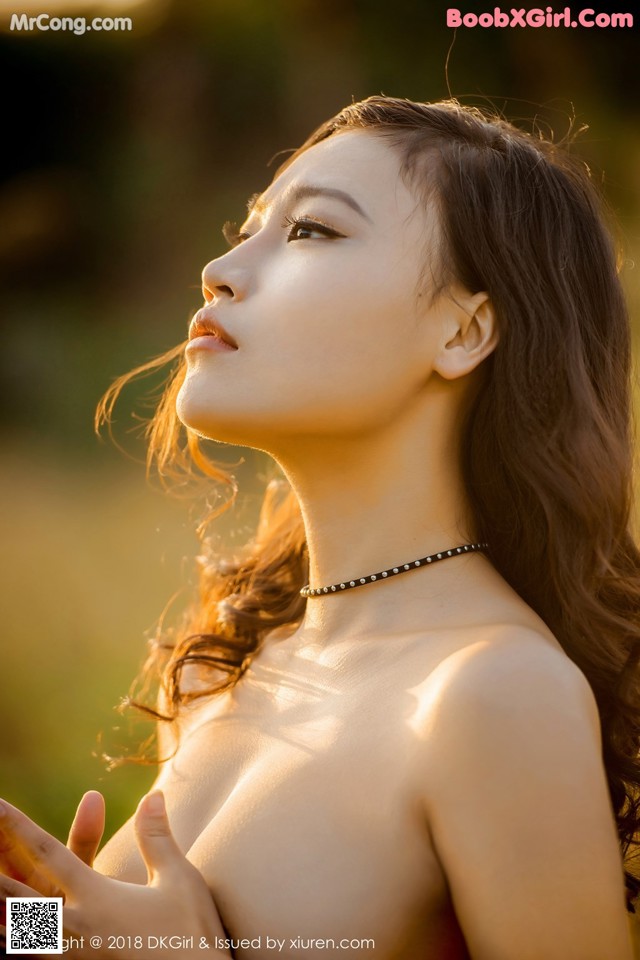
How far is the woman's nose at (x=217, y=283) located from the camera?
136 cm

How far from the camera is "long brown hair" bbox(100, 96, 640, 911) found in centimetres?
135

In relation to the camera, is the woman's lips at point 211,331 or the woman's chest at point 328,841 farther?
the woman's lips at point 211,331

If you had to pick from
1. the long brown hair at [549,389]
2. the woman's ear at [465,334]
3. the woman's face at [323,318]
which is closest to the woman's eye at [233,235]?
the woman's face at [323,318]

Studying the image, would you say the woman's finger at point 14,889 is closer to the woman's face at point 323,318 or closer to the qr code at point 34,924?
the qr code at point 34,924

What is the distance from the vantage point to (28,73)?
2.51 m

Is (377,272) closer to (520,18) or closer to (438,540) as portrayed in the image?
(438,540)

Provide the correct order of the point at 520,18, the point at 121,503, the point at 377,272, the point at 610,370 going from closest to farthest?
the point at 377,272
the point at 610,370
the point at 520,18
the point at 121,503

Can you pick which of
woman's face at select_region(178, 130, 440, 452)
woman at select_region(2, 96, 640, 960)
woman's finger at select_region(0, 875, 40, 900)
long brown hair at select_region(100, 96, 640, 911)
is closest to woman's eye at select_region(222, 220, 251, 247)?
woman at select_region(2, 96, 640, 960)

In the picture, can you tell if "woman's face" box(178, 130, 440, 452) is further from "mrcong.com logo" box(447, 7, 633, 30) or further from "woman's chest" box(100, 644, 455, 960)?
"mrcong.com logo" box(447, 7, 633, 30)

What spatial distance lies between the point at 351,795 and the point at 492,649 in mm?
231

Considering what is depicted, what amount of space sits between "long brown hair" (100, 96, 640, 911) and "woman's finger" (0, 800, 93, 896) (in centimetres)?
48

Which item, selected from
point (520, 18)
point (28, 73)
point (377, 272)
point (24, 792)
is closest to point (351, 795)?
point (377, 272)

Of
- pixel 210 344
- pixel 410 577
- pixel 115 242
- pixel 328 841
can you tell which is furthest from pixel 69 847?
pixel 115 242

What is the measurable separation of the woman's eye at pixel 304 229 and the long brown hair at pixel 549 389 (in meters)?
0.15
